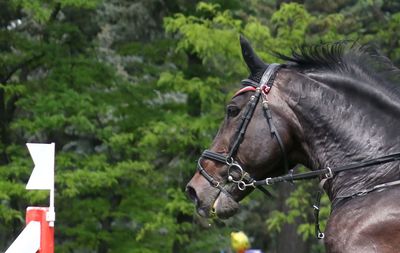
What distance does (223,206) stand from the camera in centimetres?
504

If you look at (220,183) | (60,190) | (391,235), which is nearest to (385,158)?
(391,235)

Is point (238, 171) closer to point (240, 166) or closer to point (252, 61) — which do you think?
Result: point (240, 166)

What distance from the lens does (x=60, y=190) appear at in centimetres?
1659

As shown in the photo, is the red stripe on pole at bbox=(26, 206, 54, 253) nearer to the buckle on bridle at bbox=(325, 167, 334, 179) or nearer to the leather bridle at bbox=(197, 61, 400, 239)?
the leather bridle at bbox=(197, 61, 400, 239)

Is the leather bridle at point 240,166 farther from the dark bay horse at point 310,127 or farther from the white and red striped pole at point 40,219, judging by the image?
the white and red striped pole at point 40,219

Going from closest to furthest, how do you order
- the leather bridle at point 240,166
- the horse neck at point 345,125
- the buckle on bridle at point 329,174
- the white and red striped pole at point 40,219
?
1. the horse neck at point 345,125
2. the buckle on bridle at point 329,174
3. the leather bridle at point 240,166
4. the white and red striped pole at point 40,219

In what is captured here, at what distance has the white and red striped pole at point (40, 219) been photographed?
5.55m

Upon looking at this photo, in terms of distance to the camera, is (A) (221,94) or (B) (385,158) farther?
(A) (221,94)

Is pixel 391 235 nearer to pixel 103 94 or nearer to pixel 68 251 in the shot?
pixel 103 94

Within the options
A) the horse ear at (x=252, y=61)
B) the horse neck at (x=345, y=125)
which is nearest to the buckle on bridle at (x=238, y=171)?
the horse neck at (x=345, y=125)

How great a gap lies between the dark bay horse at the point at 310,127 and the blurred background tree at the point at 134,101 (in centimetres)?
872

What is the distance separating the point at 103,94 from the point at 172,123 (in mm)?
2109

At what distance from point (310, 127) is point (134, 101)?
41.1 ft

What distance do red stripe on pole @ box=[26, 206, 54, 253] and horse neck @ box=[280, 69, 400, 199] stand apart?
1846 mm
